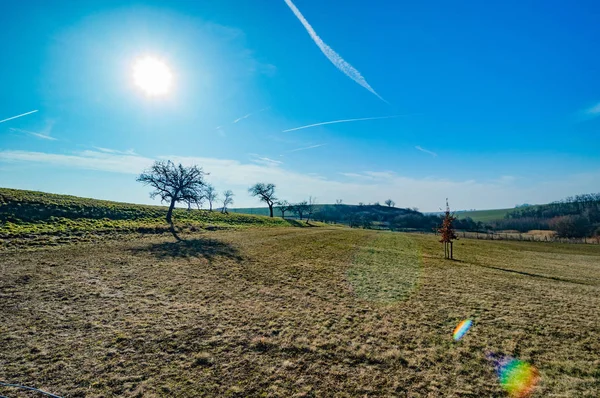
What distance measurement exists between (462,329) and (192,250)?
23.6m

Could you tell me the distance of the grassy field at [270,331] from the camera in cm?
694

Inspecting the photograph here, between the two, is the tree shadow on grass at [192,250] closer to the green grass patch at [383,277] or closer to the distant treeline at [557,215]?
the green grass patch at [383,277]

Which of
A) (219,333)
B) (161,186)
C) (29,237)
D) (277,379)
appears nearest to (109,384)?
(219,333)

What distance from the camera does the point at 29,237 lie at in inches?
942

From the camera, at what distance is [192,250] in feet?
85.7

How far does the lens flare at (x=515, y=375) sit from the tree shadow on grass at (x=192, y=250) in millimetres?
18963

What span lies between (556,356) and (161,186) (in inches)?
1897

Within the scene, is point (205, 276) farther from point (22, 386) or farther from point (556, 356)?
point (556, 356)

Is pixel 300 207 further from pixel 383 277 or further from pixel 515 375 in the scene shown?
pixel 515 375

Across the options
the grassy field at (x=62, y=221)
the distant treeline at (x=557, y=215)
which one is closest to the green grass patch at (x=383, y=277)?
the grassy field at (x=62, y=221)

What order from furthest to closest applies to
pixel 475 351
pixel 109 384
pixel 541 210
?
pixel 541 210
pixel 475 351
pixel 109 384

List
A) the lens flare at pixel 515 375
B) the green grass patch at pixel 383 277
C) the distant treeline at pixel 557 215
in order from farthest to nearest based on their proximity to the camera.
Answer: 1. the distant treeline at pixel 557 215
2. the green grass patch at pixel 383 277
3. the lens flare at pixel 515 375

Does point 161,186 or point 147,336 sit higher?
point 161,186

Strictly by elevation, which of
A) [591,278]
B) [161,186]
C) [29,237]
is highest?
[161,186]
